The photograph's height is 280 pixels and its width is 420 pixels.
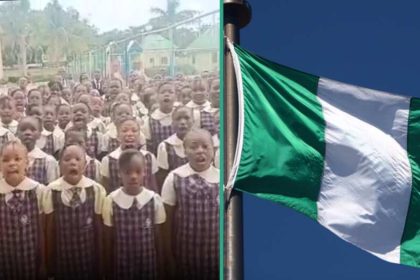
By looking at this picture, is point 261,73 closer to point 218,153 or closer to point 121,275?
point 218,153

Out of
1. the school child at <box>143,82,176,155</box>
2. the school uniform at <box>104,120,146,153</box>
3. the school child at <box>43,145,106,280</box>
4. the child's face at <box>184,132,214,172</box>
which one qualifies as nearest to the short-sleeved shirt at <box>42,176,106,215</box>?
the school child at <box>43,145,106,280</box>

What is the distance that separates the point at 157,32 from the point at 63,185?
58.7 inches

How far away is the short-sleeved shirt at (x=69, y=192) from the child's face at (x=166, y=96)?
34.0 inches

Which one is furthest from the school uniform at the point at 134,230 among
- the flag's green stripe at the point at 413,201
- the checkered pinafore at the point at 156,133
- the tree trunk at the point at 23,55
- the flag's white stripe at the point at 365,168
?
the flag's green stripe at the point at 413,201

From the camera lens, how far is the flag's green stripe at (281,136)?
7.63 metres

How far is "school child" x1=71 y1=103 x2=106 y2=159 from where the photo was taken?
25.5ft

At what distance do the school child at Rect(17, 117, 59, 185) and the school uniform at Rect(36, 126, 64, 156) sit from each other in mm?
31

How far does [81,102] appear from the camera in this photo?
7812mm

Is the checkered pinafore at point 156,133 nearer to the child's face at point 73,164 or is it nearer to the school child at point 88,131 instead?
the school child at point 88,131

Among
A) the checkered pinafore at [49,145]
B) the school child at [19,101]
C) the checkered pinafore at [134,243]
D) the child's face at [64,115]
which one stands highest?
the school child at [19,101]

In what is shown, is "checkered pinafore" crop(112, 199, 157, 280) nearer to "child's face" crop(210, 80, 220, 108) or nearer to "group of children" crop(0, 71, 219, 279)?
"group of children" crop(0, 71, 219, 279)

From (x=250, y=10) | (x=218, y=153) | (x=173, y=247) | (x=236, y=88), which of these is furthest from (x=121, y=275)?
(x=250, y=10)

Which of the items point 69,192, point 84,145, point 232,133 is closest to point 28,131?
point 84,145

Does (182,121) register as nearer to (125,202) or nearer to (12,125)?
(125,202)
